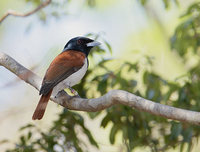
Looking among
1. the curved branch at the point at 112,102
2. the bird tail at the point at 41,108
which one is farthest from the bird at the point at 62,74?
the curved branch at the point at 112,102

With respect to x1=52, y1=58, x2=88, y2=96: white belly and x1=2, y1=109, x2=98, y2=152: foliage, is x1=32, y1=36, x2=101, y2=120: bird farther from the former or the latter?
x1=2, y1=109, x2=98, y2=152: foliage

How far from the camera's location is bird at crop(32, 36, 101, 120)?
4496mm

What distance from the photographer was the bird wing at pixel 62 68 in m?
4.52

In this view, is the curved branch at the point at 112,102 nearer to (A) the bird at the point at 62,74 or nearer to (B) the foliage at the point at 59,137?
(A) the bird at the point at 62,74

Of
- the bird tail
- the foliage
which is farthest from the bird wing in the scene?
the foliage

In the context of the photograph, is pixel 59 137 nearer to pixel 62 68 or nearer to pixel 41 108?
pixel 41 108

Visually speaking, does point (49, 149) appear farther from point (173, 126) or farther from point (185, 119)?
point (185, 119)

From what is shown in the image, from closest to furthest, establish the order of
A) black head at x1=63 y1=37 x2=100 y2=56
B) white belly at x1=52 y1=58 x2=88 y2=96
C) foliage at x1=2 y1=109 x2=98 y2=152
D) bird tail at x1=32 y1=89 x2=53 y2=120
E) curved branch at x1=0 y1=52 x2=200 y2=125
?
curved branch at x1=0 y1=52 x2=200 y2=125 < bird tail at x1=32 y1=89 x2=53 y2=120 < foliage at x1=2 y1=109 x2=98 y2=152 < white belly at x1=52 y1=58 x2=88 y2=96 < black head at x1=63 y1=37 x2=100 y2=56

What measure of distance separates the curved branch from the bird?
11 centimetres

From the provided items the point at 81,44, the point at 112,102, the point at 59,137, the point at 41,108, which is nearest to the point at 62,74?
the point at 41,108

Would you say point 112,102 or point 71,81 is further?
point 71,81

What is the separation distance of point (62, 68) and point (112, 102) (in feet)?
4.86

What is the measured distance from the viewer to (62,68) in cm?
497

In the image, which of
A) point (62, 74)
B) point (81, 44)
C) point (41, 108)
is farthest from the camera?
point (81, 44)
